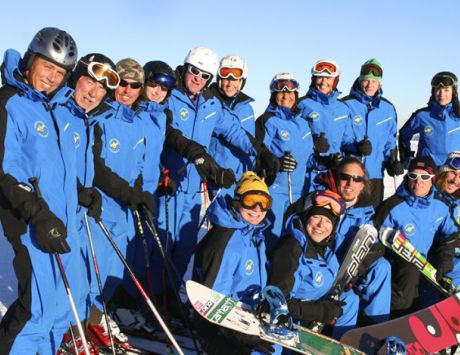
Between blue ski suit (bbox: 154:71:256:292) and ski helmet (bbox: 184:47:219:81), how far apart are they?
23cm

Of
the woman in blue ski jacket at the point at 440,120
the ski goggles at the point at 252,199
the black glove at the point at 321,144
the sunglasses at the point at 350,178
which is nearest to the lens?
the ski goggles at the point at 252,199

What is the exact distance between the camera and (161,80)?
5.10 meters

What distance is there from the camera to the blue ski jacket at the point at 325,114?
21.7 ft

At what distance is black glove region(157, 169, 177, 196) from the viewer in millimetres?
5246

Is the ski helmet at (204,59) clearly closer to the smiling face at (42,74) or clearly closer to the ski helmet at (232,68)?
the ski helmet at (232,68)

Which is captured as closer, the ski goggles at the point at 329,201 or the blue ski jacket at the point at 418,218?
the ski goggles at the point at 329,201

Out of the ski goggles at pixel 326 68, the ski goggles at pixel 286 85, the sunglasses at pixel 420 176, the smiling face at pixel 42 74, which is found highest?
the ski goggles at pixel 326 68

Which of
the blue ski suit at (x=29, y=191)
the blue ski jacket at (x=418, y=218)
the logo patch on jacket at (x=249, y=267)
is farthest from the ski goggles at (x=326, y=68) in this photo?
the blue ski suit at (x=29, y=191)

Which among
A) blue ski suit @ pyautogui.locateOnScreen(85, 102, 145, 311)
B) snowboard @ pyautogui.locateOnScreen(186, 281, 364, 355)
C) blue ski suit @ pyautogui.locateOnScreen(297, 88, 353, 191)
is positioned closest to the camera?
snowboard @ pyautogui.locateOnScreen(186, 281, 364, 355)

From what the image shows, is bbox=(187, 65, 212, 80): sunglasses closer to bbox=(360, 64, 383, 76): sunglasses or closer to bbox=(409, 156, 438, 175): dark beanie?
bbox=(409, 156, 438, 175): dark beanie

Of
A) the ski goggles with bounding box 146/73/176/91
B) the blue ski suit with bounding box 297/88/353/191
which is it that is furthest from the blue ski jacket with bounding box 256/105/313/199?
the ski goggles with bounding box 146/73/176/91

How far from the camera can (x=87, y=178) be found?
4.31 m

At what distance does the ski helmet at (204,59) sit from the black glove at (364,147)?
6.76ft

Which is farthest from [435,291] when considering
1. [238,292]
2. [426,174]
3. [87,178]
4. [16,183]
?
[16,183]
